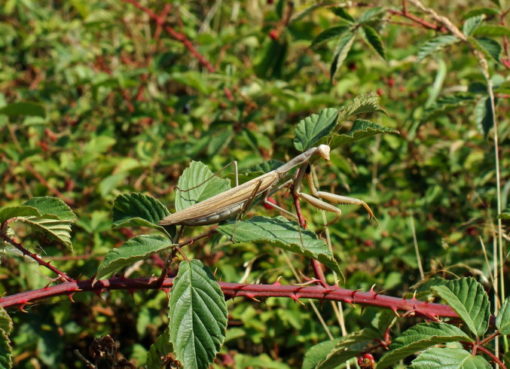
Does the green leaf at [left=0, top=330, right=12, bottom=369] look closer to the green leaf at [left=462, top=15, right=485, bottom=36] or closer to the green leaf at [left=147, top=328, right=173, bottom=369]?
the green leaf at [left=147, top=328, right=173, bottom=369]

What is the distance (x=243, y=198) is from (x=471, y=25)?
1290 mm

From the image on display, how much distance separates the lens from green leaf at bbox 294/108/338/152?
5.01 feet

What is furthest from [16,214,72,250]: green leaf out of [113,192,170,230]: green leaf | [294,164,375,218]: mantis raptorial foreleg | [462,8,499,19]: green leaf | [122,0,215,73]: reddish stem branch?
[122,0,215,73]: reddish stem branch

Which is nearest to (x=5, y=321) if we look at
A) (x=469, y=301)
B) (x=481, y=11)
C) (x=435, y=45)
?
(x=469, y=301)

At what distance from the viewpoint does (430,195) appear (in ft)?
9.22

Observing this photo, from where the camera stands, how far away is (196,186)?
154cm

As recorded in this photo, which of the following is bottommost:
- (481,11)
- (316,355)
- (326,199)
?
(316,355)

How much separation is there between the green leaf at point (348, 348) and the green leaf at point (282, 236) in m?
0.29

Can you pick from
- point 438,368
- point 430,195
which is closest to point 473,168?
point 430,195

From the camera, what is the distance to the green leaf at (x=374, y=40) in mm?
2156

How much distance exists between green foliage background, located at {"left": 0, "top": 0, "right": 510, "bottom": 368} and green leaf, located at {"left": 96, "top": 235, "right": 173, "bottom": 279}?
0.89 meters

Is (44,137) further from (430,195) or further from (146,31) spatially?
(430,195)

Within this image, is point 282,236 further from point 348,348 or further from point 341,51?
point 341,51

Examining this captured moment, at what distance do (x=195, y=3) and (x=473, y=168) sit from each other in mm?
3408
